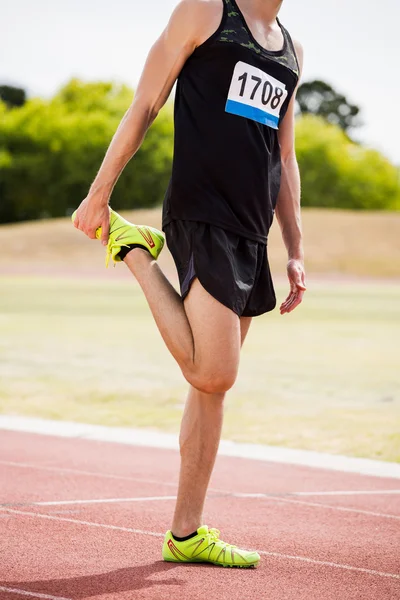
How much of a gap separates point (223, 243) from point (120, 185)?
83.4 metres

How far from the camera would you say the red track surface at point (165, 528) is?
389cm

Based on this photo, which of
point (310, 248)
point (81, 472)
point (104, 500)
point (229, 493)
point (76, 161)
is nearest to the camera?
point (104, 500)

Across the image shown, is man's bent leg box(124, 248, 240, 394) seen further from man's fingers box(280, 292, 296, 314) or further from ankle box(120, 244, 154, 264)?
man's fingers box(280, 292, 296, 314)

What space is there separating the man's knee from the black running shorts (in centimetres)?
24

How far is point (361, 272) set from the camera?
52.6 meters

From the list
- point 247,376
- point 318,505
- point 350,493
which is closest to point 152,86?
point 318,505

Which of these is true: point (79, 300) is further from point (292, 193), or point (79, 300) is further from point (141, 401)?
point (292, 193)

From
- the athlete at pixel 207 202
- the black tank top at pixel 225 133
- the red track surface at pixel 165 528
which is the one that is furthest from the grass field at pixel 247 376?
the black tank top at pixel 225 133

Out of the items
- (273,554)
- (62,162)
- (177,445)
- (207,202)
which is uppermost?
(207,202)

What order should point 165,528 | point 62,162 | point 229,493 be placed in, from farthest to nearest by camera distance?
point 62,162, point 229,493, point 165,528

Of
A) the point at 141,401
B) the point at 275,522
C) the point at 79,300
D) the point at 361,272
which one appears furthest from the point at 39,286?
the point at 275,522

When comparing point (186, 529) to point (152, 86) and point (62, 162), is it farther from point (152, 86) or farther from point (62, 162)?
point (62, 162)

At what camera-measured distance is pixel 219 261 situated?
3832mm

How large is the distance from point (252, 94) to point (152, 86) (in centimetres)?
39
